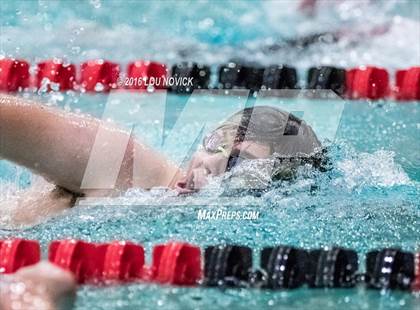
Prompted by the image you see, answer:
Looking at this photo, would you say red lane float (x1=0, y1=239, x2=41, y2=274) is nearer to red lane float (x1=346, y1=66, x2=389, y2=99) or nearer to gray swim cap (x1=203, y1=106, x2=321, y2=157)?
gray swim cap (x1=203, y1=106, x2=321, y2=157)

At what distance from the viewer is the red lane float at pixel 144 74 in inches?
165

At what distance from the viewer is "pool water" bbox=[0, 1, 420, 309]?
2013mm

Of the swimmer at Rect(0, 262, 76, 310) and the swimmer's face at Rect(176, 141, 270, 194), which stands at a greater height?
the swimmer's face at Rect(176, 141, 270, 194)

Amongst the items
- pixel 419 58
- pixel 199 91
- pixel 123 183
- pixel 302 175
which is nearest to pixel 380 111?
pixel 419 58

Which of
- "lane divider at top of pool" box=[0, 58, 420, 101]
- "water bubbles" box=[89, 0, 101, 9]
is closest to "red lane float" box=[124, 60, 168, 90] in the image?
"lane divider at top of pool" box=[0, 58, 420, 101]

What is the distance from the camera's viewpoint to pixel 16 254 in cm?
216

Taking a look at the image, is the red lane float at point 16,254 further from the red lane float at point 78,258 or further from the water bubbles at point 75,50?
the water bubbles at point 75,50

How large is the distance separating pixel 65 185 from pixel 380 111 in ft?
6.43

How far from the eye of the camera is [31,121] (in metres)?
2.46

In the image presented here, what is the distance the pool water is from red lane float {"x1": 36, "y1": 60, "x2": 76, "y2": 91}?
0.26 ft

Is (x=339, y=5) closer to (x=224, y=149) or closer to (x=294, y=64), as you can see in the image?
(x=294, y=64)

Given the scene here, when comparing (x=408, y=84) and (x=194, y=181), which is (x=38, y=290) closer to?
(x=194, y=181)

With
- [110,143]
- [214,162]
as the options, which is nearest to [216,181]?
[214,162]

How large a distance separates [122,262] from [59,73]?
230 cm
